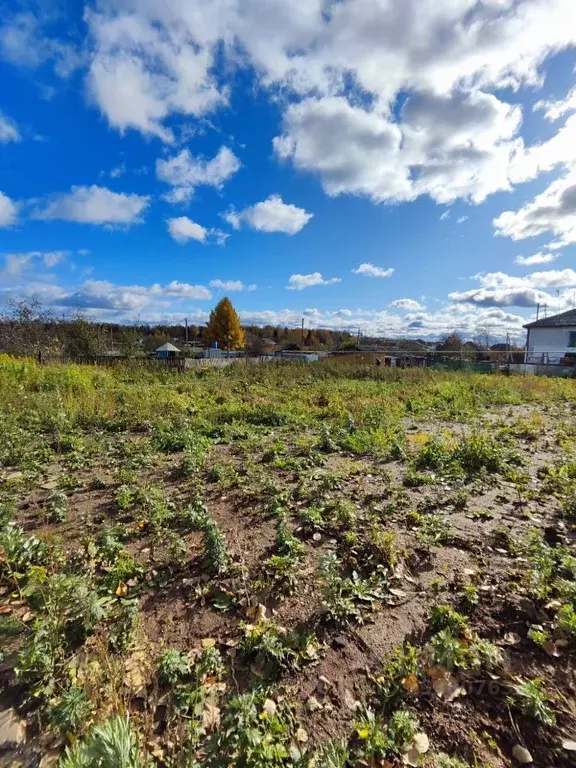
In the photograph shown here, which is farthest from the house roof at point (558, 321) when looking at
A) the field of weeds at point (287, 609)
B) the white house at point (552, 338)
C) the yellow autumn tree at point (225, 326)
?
the yellow autumn tree at point (225, 326)

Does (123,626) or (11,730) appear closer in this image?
(11,730)

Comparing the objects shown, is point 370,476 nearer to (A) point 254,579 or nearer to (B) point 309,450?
(B) point 309,450

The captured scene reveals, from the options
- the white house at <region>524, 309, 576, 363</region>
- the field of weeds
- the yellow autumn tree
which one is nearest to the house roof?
the white house at <region>524, 309, 576, 363</region>

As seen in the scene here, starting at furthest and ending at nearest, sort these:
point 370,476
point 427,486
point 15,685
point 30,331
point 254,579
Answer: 1. point 30,331
2. point 370,476
3. point 427,486
4. point 254,579
5. point 15,685

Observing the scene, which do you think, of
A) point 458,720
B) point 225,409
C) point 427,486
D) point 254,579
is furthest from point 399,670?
point 225,409

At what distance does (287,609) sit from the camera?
2.29m

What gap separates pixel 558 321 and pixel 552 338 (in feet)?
4.66

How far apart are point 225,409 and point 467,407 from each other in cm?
639

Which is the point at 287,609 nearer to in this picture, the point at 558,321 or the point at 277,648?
the point at 277,648

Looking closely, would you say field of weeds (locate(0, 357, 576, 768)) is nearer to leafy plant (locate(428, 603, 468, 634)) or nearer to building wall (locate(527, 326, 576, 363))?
leafy plant (locate(428, 603, 468, 634))

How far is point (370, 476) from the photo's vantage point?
4.52 meters

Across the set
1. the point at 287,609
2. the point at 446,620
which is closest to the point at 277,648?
the point at 287,609

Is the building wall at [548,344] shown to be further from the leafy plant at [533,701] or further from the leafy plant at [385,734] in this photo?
the leafy plant at [385,734]

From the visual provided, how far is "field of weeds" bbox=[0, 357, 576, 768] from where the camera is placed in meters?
1.55
